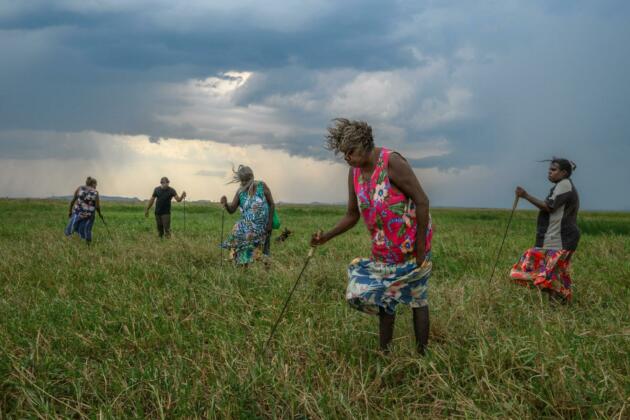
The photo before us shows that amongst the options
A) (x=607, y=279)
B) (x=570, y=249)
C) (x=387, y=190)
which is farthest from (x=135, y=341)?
(x=607, y=279)

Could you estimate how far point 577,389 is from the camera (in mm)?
3273

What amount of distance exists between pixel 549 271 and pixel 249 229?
3.98m

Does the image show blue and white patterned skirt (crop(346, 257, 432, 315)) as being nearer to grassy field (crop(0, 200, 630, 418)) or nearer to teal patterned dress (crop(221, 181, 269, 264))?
grassy field (crop(0, 200, 630, 418))

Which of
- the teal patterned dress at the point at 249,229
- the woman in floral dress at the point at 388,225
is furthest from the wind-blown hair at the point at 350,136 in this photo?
the teal patterned dress at the point at 249,229

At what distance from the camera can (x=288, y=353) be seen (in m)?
4.13

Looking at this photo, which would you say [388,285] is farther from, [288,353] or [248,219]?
[248,219]

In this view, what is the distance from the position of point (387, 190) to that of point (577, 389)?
5.29 ft

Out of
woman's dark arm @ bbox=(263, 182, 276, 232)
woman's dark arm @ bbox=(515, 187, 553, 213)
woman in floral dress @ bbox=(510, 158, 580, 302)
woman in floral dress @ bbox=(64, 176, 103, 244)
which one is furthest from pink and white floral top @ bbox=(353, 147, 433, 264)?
woman in floral dress @ bbox=(64, 176, 103, 244)

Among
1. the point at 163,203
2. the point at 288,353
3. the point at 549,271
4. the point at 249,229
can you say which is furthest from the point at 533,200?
the point at 163,203

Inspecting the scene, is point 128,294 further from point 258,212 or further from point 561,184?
point 561,184

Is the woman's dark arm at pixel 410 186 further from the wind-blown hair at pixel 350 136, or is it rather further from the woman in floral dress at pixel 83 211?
the woman in floral dress at pixel 83 211

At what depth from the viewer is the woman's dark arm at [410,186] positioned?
3750mm

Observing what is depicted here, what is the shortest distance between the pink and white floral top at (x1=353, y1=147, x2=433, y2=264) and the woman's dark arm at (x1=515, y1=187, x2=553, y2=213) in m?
2.66

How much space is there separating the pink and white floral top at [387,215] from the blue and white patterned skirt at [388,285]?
0.07 m
